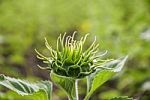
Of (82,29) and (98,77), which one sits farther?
(82,29)

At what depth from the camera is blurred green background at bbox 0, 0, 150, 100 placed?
2023 millimetres

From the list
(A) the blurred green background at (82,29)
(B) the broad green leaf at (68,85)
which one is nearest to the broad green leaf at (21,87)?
(B) the broad green leaf at (68,85)

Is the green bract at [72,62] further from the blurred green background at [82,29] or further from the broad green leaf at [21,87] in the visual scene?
the blurred green background at [82,29]

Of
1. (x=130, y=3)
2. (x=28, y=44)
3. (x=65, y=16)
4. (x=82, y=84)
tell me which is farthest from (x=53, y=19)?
(x=82, y=84)

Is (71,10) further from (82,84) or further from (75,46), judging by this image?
(75,46)

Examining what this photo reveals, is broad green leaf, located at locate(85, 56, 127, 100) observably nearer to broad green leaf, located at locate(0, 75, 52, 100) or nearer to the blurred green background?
broad green leaf, located at locate(0, 75, 52, 100)

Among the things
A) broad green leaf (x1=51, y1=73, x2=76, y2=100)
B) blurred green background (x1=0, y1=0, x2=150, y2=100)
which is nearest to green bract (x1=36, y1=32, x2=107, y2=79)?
broad green leaf (x1=51, y1=73, x2=76, y2=100)

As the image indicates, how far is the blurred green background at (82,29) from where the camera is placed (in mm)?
2023

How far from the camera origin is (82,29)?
4.95 meters

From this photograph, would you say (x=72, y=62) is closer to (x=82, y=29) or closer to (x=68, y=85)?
(x=68, y=85)

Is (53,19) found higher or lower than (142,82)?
higher

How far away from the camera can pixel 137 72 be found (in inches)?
71.2

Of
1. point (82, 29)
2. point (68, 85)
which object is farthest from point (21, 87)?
point (82, 29)

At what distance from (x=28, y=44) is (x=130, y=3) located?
36.2 inches
